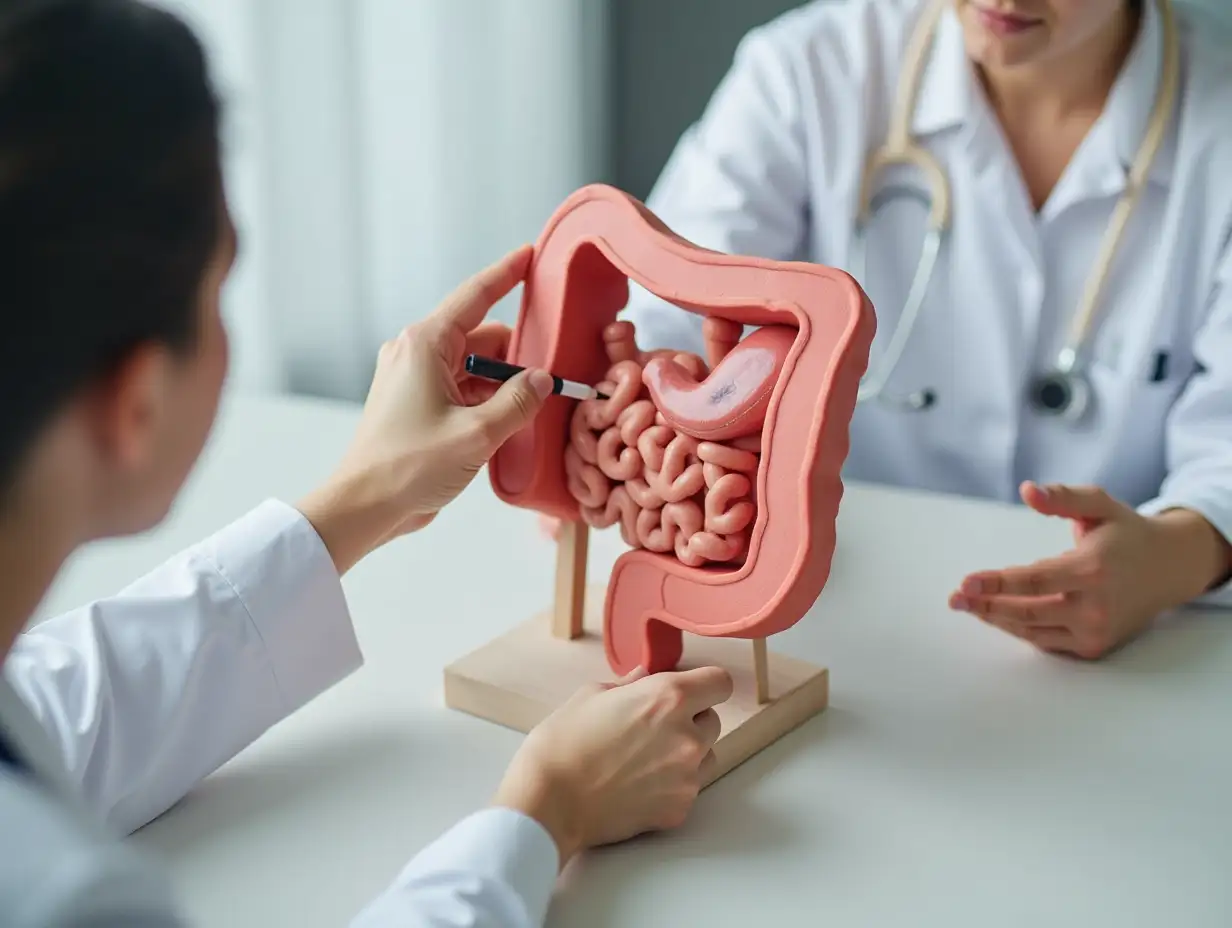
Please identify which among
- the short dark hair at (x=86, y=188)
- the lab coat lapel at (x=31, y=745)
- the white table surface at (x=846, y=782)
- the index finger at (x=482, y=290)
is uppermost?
→ the short dark hair at (x=86, y=188)

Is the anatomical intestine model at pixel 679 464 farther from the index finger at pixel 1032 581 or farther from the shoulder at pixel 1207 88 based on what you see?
the shoulder at pixel 1207 88

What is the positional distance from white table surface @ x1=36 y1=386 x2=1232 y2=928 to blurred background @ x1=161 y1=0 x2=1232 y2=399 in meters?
0.84

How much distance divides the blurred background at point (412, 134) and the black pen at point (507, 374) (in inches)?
36.6

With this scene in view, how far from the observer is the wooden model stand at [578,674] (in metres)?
0.85

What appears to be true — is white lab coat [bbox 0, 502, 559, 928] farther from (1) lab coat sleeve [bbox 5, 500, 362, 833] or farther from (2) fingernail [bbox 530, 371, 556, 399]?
(2) fingernail [bbox 530, 371, 556, 399]

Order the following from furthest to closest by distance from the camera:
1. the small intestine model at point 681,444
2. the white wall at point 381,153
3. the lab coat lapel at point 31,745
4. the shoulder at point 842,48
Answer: the white wall at point 381,153 < the shoulder at point 842,48 < the small intestine model at point 681,444 < the lab coat lapel at point 31,745

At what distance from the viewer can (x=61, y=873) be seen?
0.45 meters

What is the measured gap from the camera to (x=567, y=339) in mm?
907

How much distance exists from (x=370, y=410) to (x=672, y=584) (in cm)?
25

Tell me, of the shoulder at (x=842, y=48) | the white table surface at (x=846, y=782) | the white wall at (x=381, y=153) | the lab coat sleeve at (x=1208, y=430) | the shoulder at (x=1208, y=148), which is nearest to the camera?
the white table surface at (x=846, y=782)

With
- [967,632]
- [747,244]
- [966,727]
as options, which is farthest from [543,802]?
[747,244]

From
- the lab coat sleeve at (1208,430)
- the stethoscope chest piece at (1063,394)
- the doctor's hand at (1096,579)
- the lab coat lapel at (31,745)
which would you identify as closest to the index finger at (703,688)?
the doctor's hand at (1096,579)

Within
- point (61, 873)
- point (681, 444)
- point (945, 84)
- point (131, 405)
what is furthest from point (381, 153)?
point (61, 873)

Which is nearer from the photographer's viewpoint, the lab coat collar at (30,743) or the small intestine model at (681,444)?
the lab coat collar at (30,743)
